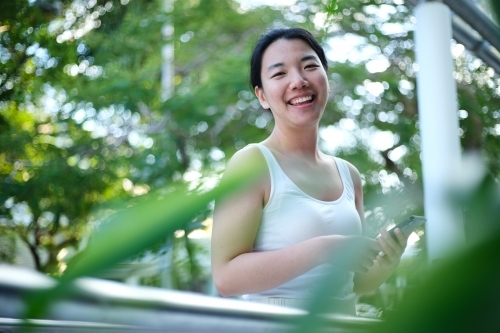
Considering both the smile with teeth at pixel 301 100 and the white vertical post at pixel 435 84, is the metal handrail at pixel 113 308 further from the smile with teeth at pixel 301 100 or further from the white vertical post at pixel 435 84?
the white vertical post at pixel 435 84

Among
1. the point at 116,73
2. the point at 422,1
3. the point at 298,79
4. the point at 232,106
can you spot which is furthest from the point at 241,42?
the point at 298,79

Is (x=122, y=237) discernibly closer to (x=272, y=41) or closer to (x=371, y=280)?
(x=371, y=280)

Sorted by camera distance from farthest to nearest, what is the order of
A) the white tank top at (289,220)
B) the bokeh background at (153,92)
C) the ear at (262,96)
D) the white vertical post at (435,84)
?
the bokeh background at (153,92), the white vertical post at (435,84), the ear at (262,96), the white tank top at (289,220)

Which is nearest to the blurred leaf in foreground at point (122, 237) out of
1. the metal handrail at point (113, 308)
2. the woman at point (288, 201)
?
the metal handrail at point (113, 308)

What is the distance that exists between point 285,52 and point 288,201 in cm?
33

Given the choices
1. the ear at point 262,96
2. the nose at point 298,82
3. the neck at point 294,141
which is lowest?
the neck at point 294,141

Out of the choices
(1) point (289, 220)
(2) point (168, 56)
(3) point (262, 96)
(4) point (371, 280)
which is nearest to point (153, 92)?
(2) point (168, 56)

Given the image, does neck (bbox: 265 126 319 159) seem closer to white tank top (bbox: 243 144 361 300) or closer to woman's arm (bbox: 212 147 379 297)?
white tank top (bbox: 243 144 361 300)

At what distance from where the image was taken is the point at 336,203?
111 centimetres

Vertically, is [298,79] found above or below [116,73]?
below

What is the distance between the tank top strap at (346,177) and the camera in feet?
3.99

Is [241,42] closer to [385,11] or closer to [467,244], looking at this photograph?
[385,11]

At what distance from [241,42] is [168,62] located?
0.76m

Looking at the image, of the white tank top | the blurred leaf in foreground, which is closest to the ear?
the white tank top
